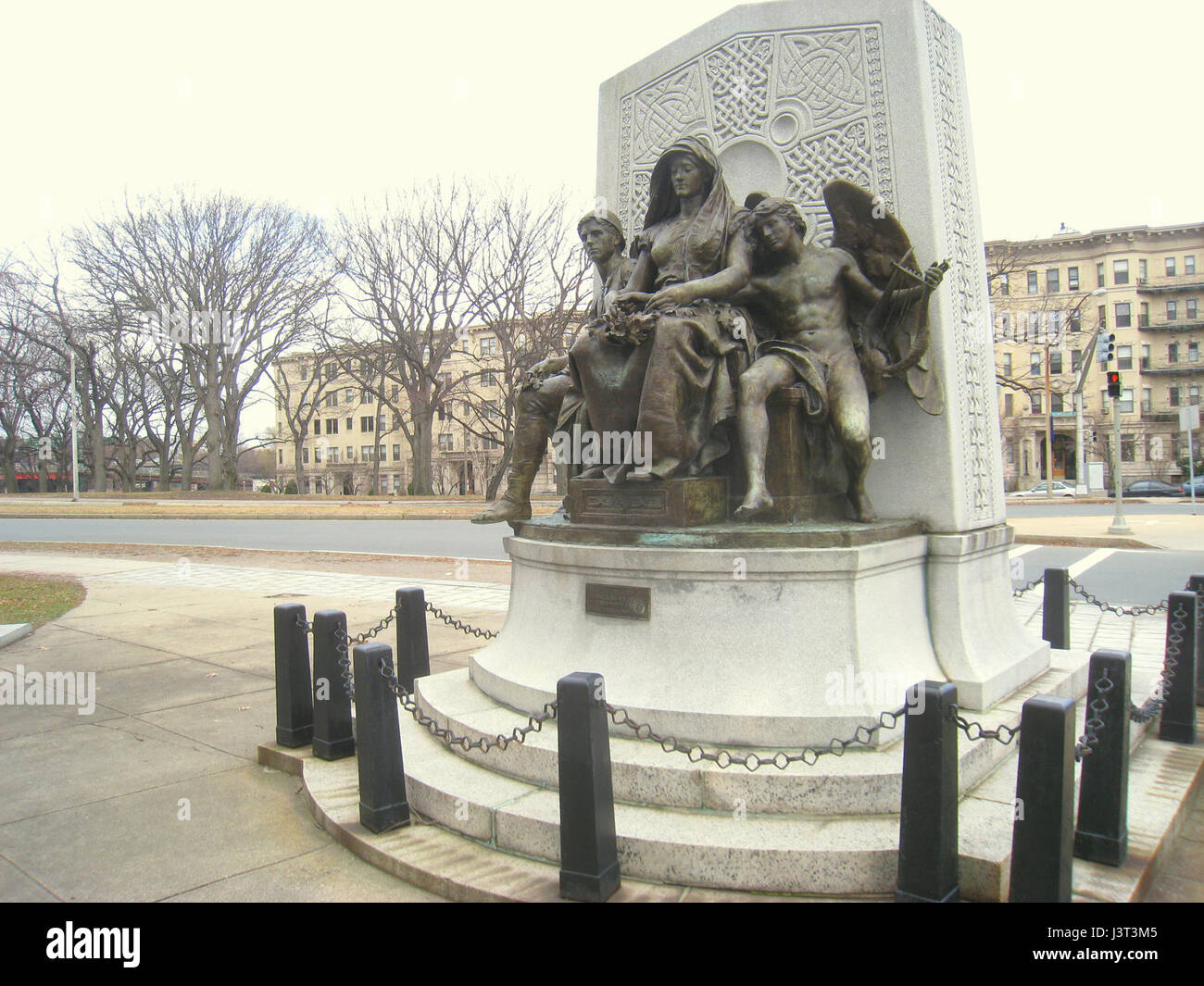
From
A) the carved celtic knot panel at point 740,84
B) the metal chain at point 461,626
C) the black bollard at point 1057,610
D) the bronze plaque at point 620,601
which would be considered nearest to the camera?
the bronze plaque at point 620,601

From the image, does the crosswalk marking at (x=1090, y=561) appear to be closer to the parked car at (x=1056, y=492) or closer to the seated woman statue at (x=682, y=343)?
the seated woman statue at (x=682, y=343)

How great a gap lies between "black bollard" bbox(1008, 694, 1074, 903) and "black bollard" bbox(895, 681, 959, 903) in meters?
0.23

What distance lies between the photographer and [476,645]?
8.97 m

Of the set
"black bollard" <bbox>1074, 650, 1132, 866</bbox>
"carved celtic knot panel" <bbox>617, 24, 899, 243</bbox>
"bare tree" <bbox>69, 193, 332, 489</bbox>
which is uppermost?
"bare tree" <bbox>69, 193, 332, 489</bbox>

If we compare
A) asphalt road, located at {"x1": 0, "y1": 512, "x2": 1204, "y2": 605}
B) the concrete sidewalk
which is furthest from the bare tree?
the concrete sidewalk

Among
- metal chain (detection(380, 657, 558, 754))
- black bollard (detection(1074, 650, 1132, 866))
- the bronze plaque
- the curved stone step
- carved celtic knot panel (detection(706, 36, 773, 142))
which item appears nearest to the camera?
black bollard (detection(1074, 650, 1132, 866))

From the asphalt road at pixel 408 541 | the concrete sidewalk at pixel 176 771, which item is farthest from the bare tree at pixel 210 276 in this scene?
the concrete sidewalk at pixel 176 771

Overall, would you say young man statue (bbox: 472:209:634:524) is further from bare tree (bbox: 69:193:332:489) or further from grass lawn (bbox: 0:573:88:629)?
bare tree (bbox: 69:193:332:489)

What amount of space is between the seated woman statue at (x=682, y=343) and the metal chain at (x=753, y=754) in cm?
151

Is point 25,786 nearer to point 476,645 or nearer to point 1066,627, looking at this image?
point 476,645

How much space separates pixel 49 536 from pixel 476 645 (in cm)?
2230

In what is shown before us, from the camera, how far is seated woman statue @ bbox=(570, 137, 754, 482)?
4.82 metres

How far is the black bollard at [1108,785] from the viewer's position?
12.1ft

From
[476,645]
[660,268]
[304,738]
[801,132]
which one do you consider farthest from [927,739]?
A: [476,645]
